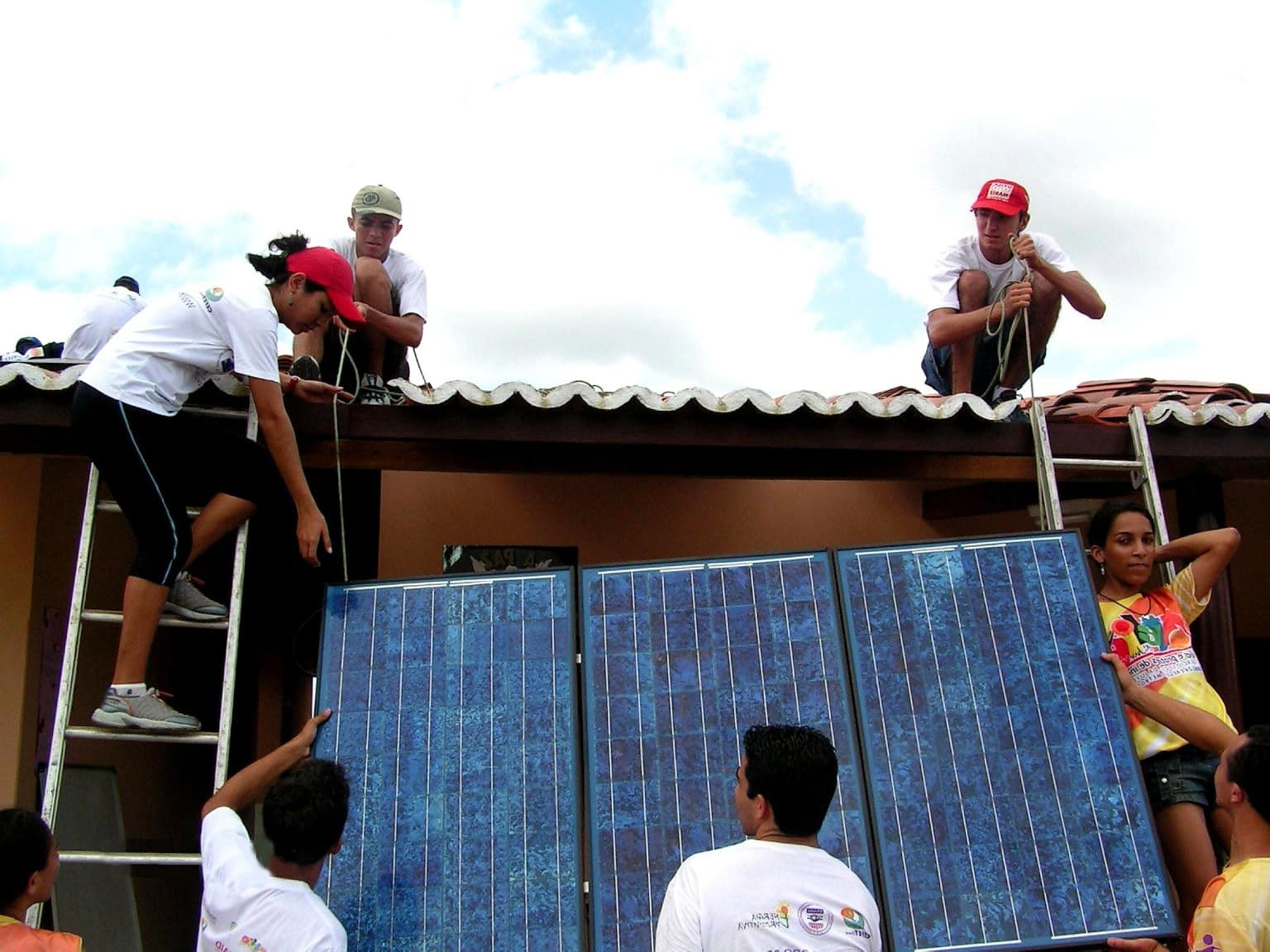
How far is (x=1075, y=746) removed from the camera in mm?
3734

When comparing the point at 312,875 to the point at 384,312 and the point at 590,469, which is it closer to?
the point at 590,469

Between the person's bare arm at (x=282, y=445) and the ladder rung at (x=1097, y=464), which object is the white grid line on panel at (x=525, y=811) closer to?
the person's bare arm at (x=282, y=445)

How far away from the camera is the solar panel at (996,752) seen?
11.4ft

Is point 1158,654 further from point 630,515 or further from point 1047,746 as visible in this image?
point 630,515

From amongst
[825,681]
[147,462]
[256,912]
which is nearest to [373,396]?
[147,462]

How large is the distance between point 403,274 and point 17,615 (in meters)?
2.54

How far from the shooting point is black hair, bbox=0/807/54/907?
9.46 ft

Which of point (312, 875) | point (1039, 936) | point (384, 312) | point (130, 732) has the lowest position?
point (1039, 936)

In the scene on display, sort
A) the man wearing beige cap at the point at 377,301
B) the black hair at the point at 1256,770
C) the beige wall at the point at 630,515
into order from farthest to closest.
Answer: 1. the beige wall at the point at 630,515
2. the man wearing beige cap at the point at 377,301
3. the black hair at the point at 1256,770

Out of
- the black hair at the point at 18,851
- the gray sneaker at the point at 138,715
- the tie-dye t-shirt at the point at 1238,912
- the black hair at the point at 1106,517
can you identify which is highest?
the black hair at the point at 1106,517

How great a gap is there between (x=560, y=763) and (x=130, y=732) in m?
1.46

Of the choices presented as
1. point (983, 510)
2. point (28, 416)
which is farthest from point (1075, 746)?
point (28, 416)

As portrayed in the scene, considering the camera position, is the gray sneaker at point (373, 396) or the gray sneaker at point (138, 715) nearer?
the gray sneaker at point (138, 715)

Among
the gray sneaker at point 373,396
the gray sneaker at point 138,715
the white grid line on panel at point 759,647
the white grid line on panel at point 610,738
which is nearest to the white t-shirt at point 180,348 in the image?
the gray sneaker at point 373,396
